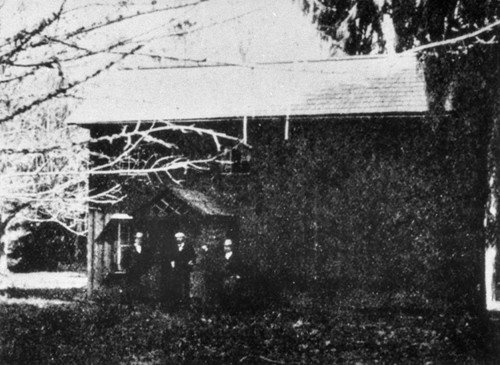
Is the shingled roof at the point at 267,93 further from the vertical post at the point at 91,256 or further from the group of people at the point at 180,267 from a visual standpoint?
the group of people at the point at 180,267

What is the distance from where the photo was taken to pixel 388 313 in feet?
50.9

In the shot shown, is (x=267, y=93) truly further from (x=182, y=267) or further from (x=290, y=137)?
(x=182, y=267)

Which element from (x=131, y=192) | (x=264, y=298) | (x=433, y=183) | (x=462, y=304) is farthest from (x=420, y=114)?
(x=131, y=192)

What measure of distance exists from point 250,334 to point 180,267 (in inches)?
174

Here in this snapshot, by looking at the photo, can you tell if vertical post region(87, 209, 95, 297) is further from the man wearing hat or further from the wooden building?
the man wearing hat

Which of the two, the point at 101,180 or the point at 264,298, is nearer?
the point at 264,298

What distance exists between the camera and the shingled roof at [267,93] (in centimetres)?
1709

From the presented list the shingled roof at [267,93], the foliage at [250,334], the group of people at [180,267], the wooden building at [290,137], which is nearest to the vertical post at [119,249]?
the wooden building at [290,137]

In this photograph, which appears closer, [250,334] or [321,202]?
[250,334]

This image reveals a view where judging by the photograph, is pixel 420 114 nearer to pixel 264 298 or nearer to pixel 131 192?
pixel 264 298

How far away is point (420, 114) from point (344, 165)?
241 centimetres

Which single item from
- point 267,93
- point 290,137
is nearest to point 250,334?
point 290,137

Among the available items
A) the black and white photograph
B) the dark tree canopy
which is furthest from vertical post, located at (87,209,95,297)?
the dark tree canopy

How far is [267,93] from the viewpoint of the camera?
18250mm
